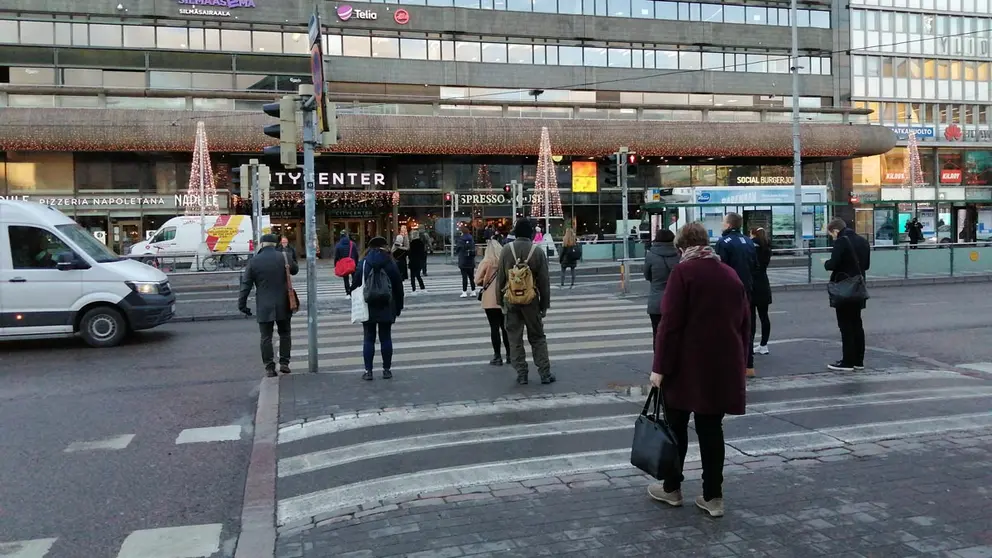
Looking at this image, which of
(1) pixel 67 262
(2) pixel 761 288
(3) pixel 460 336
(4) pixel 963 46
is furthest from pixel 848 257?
(4) pixel 963 46

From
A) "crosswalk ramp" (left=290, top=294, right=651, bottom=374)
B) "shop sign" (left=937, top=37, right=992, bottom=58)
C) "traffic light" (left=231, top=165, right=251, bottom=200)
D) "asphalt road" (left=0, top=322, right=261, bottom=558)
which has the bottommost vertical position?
"asphalt road" (left=0, top=322, right=261, bottom=558)

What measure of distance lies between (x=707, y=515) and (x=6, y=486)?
4.79m

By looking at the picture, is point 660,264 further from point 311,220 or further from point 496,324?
point 311,220

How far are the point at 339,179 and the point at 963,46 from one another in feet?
134

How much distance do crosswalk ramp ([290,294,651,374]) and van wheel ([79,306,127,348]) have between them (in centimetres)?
262

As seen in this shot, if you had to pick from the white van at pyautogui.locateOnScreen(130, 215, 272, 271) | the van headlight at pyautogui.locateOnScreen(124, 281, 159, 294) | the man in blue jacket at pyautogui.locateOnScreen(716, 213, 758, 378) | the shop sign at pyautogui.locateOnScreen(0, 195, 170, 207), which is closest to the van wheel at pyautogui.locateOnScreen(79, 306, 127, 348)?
the van headlight at pyautogui.locateOnScreen(124, 281, 159, 294)

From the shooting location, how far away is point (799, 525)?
4.59m

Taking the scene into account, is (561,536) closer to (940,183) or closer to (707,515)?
(707,515)

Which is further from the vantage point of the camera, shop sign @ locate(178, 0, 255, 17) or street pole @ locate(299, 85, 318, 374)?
shop sign @ locate(178, 0, 255, 17)

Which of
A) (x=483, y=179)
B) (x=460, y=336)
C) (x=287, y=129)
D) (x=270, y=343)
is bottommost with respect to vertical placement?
(x=460, y=336)

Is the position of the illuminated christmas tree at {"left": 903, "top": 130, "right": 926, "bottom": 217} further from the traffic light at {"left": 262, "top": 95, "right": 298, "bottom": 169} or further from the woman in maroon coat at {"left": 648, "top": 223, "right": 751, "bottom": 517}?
the woman in maroon coat at {"left": 648, "top": 223, "right": 751, "bottom": 517}

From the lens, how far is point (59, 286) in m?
12.2

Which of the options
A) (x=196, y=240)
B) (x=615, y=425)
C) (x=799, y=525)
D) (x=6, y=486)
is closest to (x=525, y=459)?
(x=615, y=425)

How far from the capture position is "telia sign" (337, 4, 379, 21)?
39.6 m
